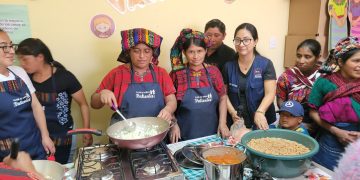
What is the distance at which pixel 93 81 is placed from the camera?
6.98ft

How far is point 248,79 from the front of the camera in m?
1.81

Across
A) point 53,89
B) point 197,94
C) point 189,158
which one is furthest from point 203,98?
point 53,89

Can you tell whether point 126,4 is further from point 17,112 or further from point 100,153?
point 100,153

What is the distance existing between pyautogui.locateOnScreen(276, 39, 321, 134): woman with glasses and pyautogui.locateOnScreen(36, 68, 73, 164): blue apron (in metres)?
1.67

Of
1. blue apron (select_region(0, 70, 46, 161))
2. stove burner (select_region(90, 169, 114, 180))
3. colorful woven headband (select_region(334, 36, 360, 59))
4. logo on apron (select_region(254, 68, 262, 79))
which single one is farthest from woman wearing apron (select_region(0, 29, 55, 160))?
colorful woven headband (select_region(334, 36, 360, 59))

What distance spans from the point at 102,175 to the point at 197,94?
3.04ft

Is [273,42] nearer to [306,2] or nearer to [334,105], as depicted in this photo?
[306,2]

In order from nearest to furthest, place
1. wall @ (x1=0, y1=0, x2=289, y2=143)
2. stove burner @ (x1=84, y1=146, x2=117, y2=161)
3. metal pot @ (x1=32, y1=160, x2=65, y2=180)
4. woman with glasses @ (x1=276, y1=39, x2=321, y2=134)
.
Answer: metal pot @ (x1=32, y1=160, x2=65, y2=180) < stove burner @ (x1=84, y1=146, x2=117, y2=161) < woman with glasses @ (x1=276, y1=39, x2=321, y2=134) < wall @ (x1=0, y1=0, x2=289, y2=143)

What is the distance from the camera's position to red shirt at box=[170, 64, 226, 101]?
1.71m

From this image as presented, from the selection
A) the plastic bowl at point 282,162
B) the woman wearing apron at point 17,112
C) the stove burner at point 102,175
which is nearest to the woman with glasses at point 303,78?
the plastic bowl at point 282,162

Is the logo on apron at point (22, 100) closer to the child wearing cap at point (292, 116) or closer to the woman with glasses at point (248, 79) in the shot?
the woman with glasses at point (248, 79)

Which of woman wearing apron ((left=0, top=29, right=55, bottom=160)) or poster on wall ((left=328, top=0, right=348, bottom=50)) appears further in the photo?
poster on wall ((left=328, top=0, right=348, bottom=50))

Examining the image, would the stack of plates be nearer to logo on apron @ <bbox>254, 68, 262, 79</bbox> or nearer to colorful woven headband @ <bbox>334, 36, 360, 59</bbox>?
logo on apron @ <bbox>254, 68, 262, 79</bbox>

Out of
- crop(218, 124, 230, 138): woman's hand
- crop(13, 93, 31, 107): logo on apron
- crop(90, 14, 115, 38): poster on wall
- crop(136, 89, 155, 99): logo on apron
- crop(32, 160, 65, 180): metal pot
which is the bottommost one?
crop(218, 124, 230, 138): woman's hand
